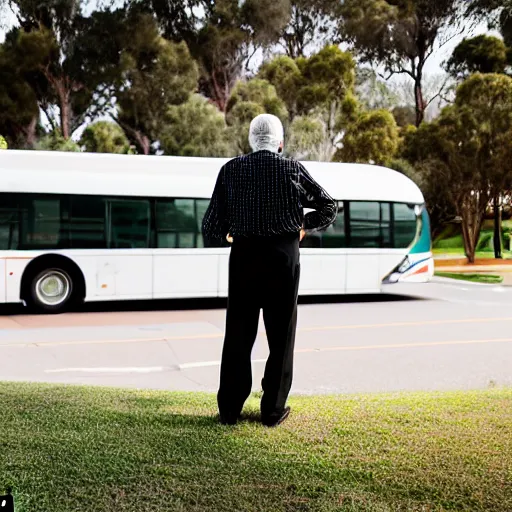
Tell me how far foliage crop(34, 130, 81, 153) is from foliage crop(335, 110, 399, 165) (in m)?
12.7

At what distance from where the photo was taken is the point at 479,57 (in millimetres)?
44094

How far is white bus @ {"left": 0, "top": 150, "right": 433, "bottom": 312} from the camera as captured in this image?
1470cm

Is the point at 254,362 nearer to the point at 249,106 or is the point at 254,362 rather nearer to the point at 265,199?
the point at 265,199

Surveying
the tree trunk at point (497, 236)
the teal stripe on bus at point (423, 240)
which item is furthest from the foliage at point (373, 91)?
the teal stripe on bus at point (423, 240)

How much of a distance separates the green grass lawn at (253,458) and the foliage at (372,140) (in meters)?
31.7

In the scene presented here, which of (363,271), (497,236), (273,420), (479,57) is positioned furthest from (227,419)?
(479,57)

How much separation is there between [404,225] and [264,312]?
13002mm

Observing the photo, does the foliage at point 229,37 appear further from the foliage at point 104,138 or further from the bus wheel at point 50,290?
the bus wheel at point 50,290

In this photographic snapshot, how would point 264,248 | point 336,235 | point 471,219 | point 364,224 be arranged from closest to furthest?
point 264,248 < point 336,235 < point 364,224 < point 471,219

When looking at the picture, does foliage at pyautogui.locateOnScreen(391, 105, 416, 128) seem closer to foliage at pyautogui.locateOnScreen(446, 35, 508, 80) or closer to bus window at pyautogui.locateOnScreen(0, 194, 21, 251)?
foliage at pyautogui.locateOnScreen(446, 35, 508, 80)

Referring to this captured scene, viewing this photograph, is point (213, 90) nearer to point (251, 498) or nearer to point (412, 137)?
point (412, 137)

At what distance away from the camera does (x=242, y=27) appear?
158 feet

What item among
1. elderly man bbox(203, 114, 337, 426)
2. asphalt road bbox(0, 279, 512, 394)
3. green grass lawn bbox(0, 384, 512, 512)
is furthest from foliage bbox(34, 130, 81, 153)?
elderly man bbox(203, 114, 337, 426)

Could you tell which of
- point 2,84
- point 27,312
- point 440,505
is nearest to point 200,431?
point 440,505
